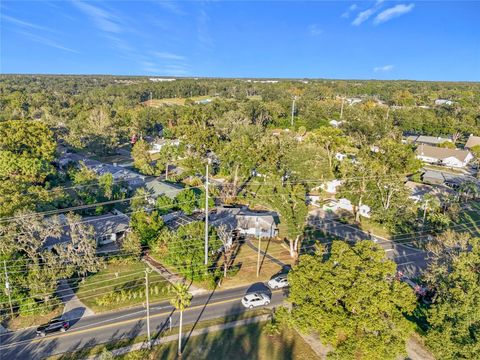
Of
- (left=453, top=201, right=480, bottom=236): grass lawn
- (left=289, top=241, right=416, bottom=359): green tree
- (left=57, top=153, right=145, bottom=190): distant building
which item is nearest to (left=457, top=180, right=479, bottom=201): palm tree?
(left=453, top=201, right=480, bottom=236): grass lawn

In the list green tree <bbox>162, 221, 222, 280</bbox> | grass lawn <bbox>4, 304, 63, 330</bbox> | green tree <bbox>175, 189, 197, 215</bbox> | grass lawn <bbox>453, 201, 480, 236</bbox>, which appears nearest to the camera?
grass lawn <bbox>4, 304, 63, 330</bbox>

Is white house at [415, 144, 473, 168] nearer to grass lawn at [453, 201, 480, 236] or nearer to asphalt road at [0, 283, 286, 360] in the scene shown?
grass lawn at [453, 201, 480, 236]

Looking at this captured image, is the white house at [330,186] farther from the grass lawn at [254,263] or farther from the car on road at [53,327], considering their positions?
the car on road at [53,327]

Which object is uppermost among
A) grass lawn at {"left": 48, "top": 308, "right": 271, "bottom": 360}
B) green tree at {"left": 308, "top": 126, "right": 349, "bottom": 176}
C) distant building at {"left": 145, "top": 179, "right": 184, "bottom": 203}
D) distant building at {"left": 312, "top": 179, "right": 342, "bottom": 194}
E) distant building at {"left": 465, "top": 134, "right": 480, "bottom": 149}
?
green tree at {"left": 308, "top": 126, "right": 349, "bottom": 176}

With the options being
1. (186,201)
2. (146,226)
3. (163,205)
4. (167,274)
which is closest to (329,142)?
(186,201)

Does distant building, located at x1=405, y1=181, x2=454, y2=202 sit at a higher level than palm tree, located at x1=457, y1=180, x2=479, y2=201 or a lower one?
lower

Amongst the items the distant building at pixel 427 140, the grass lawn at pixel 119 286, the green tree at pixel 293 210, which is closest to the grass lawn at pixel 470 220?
the green tree at pixel 293 210

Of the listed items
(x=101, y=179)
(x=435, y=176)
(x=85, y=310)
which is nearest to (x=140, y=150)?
(x=101, y=179)
